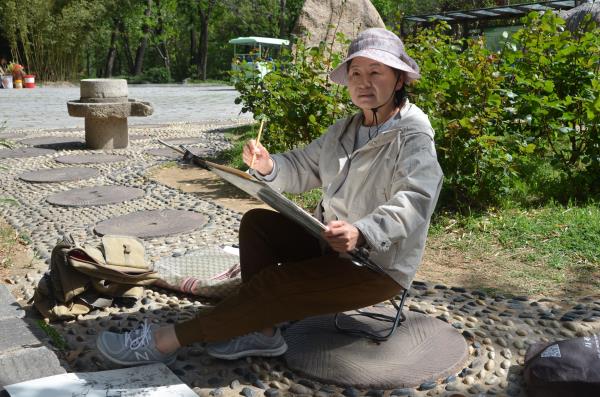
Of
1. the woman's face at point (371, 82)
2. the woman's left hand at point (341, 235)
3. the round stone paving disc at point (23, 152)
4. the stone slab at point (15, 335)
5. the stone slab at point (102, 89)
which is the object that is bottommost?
the round stone paving disc at point (23, 152)

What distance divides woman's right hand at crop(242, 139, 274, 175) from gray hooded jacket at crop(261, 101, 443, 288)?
0.17 ft

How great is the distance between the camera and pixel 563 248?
14.1 feet

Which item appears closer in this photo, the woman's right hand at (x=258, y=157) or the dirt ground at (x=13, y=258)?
the woman's right hand at (x=258, y=157)

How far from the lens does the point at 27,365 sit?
259cm

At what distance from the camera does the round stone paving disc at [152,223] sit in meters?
4.95

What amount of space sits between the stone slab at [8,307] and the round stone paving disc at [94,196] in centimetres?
256

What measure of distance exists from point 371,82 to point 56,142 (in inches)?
328

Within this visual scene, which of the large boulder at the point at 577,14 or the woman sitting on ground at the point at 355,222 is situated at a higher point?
the large boulder at the point at 577,14

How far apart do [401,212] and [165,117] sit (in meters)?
12.3

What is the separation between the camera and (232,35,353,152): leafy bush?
5824mm

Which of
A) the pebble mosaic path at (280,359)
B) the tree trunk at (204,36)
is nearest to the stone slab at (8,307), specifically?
the pebble mosaic path at (280,359)

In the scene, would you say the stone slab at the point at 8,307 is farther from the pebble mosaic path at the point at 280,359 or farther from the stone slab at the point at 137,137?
the stone slab at the point at 137,137

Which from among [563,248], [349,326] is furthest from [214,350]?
[563,248]

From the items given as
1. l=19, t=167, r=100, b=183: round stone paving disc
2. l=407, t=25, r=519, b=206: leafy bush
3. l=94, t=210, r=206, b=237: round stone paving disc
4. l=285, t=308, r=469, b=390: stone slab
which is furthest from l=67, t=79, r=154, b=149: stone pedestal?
l=285, t=308, r=469, b=390: stone slab
